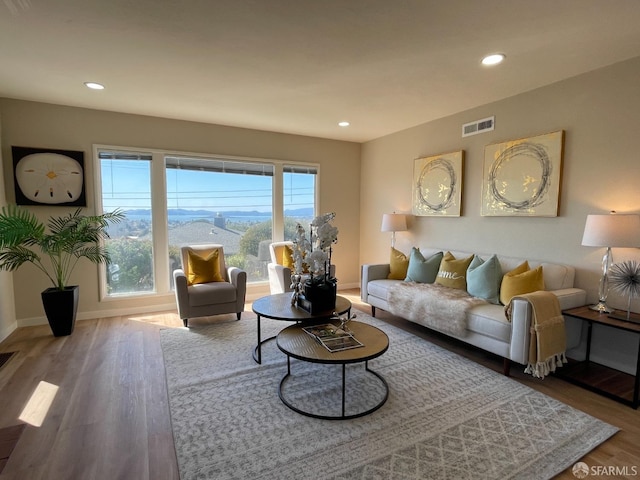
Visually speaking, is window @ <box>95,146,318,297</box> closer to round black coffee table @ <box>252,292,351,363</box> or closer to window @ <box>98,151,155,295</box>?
window @ <box>98,151,155,295</box>

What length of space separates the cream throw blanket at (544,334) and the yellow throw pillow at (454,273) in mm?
912

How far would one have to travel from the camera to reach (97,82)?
313 centimetres

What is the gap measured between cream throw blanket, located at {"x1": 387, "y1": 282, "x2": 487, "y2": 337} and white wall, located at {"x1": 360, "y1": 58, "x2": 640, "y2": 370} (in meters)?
0.87

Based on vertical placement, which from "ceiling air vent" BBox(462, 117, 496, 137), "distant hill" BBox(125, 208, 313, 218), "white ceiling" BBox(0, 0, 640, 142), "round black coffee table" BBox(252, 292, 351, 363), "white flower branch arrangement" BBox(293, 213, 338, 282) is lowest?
"round black coffee table" BBox(252, 292, 351, 363)

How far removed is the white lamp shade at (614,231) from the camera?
7.87 ft

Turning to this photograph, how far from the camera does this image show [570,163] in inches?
119

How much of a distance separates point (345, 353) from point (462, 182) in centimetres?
290

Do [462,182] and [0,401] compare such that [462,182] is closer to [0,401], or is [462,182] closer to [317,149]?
[317,149]

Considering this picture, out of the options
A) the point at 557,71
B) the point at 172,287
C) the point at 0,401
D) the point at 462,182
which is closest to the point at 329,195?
the point at 462,182

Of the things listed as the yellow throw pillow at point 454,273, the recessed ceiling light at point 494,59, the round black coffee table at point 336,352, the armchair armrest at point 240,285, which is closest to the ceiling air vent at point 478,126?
the recessed ceiling light at point 494,59

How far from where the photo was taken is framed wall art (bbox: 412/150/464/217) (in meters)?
4.09

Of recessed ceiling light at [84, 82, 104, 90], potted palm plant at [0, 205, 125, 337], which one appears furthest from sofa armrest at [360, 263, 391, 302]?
recessed ceiling light at [84, 82, 104, 90]

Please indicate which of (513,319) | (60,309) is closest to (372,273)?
(513,319)

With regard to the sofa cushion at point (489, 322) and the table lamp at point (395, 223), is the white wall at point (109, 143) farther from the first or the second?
the sofa cushion at point (489, 322)
